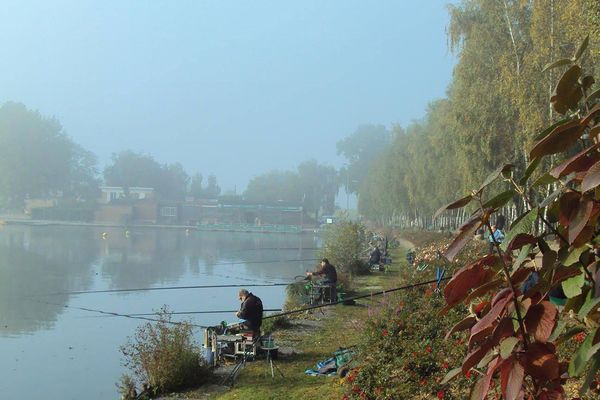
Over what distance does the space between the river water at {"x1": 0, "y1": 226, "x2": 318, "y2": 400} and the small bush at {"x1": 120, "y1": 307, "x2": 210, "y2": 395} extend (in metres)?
1.30

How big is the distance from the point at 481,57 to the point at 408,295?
15964 mm

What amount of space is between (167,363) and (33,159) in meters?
104

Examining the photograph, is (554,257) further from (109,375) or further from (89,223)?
(89,223)

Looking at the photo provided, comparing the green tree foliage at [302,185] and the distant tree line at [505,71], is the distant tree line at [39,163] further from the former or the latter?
the distant tree line at [505,71]

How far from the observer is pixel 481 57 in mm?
23125

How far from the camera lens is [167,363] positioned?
8.90 meters

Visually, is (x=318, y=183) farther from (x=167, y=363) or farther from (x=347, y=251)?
(x=167, y=363)

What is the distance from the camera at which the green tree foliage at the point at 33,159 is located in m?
103

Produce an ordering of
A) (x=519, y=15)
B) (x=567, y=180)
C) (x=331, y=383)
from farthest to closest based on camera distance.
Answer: (x=519, y=15) < (x=331, y=383) < (x=567, y=180)

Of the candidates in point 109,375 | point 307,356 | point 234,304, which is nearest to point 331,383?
point 307,356

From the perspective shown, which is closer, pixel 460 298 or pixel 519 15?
pixel 460 298

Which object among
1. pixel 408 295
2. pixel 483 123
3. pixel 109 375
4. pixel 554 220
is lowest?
pixel 109 375

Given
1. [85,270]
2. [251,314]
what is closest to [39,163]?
[85,270]

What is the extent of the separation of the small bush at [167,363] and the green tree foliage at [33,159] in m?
101
